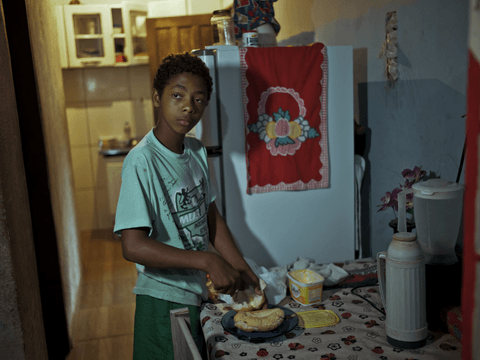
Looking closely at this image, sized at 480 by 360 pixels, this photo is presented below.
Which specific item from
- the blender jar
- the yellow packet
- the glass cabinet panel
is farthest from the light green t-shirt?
the glass cabinet panel

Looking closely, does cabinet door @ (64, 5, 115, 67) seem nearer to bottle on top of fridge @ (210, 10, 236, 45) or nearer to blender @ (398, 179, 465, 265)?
bottle on top of fridge @ (210, 10, 236, 45)

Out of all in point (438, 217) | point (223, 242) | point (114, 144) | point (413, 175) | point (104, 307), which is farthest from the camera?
point (114, 144)

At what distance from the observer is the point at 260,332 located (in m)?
1.08

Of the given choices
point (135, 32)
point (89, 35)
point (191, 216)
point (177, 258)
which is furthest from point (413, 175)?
point (89, 35)

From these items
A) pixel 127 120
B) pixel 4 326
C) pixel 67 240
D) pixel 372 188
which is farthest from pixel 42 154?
pixel 127 120

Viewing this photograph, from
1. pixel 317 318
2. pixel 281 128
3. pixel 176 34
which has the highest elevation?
pixel 176 34

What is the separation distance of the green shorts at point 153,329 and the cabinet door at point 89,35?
139 inches

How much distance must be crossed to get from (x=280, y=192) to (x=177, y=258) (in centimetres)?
89

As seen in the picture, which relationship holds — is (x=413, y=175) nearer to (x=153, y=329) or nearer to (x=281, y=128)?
(x=281, y=128)

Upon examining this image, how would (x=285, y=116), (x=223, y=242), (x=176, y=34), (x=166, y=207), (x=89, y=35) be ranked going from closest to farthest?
(x=166, y=207)
(x=223, y=242)
(x=285, y=116)
(x=176, y=34)
(x=89, y=35)

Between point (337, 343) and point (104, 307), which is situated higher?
point (337, 343)

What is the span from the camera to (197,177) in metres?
1.14

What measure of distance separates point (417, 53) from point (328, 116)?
41 centimetres

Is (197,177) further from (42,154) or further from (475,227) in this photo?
(42,154)
